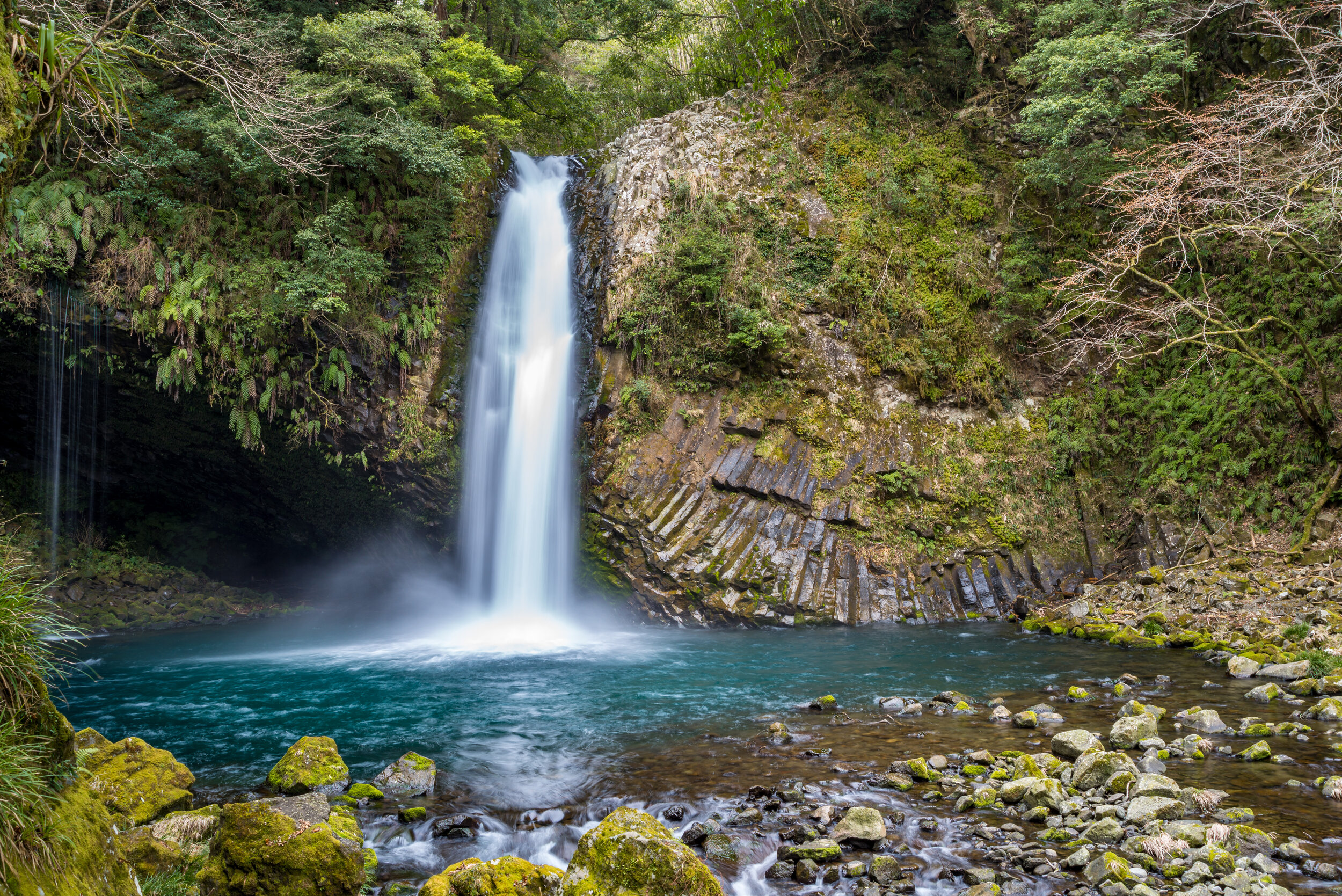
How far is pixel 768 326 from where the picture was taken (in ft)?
47.8

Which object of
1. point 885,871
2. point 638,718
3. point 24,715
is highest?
point 24,715

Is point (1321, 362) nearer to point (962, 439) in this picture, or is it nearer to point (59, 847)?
point (962, 439)

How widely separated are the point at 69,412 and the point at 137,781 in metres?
12.0

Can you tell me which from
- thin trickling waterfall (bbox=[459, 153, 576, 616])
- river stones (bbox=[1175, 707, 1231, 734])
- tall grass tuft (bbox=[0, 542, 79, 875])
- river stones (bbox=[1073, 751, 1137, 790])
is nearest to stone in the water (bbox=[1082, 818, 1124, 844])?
river stones (bbox=[1073, 751, 1137, 790])

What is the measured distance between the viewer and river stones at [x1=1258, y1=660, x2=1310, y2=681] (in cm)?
755

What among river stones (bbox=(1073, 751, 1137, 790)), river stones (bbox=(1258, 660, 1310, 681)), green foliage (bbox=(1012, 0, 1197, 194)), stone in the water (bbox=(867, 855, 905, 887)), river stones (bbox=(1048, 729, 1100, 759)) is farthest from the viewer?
green foliage (bbox=(1012, 0, 1197, 194))

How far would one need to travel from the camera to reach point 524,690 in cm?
969

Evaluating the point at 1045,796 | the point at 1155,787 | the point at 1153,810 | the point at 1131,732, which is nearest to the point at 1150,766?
the point at 1131,732

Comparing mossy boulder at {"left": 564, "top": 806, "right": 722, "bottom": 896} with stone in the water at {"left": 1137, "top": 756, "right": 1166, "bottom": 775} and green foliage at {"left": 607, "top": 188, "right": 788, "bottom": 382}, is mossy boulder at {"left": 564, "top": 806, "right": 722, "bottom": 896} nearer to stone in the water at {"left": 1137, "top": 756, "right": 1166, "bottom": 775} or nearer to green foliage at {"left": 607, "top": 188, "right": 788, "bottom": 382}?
stone in the water at {"left": 1137, "top": 756, "right": 1166, "bottom": 775}

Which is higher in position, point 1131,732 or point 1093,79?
point 1093,79

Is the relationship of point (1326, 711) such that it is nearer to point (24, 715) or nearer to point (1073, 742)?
point (1073, 742)

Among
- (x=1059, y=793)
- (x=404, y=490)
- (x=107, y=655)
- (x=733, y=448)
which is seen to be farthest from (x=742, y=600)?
(x=107, y=655)

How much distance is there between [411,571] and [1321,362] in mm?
19316

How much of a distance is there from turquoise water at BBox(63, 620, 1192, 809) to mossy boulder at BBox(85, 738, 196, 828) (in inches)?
22.2
